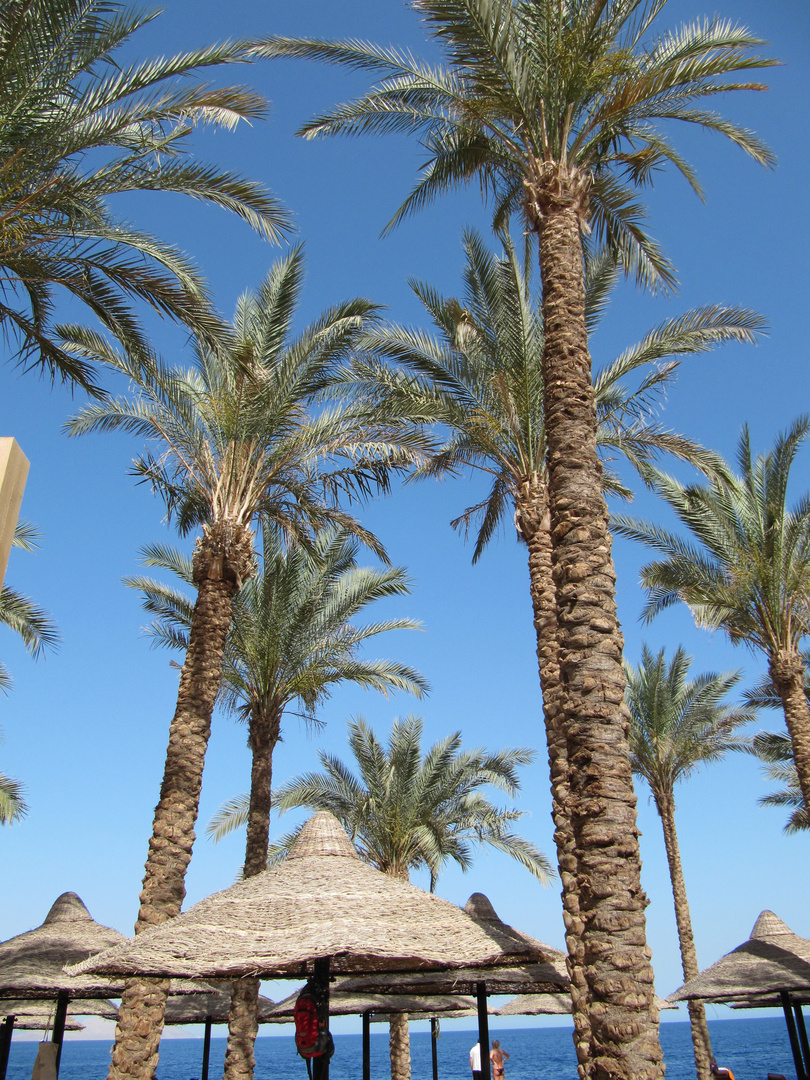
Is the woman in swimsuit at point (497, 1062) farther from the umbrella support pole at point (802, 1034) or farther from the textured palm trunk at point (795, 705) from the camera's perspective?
the textured palm trunk at point (795, 705)

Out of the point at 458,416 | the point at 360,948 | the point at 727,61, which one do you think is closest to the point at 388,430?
the point at 458,416

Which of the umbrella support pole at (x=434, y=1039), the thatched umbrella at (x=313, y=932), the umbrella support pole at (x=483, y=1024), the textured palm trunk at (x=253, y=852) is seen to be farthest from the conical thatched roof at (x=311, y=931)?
the umbrella support pole at (x=434, y=1039)

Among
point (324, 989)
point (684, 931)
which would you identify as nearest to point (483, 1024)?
point (324, 989)

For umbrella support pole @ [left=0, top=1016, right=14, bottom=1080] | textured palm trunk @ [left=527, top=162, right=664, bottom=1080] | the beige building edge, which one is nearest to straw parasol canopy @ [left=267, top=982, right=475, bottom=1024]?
umbrella support pole @ [left=0, top=1016, right=14, bottom=1080]

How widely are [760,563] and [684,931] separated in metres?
12.3

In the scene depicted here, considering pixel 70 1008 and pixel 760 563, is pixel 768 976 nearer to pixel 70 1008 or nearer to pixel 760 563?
pixel 760 563

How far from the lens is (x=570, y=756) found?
6.77 metres

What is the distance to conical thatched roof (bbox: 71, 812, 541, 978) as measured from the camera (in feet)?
20.0

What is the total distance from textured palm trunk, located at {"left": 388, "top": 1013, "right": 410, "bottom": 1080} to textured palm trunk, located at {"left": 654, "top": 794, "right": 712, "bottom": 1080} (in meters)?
6.96

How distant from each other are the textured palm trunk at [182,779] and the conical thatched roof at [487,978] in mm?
2921

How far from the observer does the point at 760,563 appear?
1529cm

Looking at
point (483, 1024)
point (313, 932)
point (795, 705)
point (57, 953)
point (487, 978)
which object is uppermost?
point (795, 705)

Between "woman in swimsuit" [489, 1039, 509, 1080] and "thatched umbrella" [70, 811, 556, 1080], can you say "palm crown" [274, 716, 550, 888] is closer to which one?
"woman in swimsuit" [489, 1039, 509, 1080]

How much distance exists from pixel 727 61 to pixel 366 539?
27.8ft
